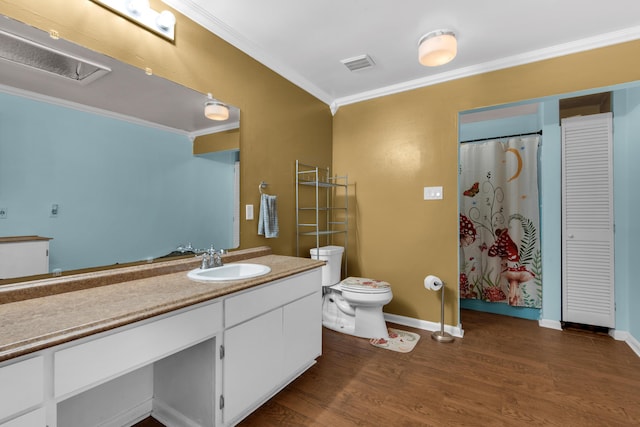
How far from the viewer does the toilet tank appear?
2666 mm

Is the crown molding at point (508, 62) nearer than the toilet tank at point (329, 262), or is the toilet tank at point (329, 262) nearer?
the crown molding at point (508, 62)

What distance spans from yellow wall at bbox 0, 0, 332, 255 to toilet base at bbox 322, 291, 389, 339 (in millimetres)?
654

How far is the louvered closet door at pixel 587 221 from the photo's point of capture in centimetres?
258

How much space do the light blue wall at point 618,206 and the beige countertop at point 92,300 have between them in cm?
265

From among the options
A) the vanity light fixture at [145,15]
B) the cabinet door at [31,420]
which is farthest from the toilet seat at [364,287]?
the vanity light fixture at [145,15]

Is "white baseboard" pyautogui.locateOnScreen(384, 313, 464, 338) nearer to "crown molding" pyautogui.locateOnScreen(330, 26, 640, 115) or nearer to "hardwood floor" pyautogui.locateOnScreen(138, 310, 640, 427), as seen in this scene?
"hardwood floor" pyautogui.locateOnScreen(138, 310, 640, 427)

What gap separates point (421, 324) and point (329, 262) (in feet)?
3.49

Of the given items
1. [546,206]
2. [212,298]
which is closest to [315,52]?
[212,298]

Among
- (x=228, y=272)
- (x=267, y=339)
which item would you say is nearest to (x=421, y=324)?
(x=267, y=339)

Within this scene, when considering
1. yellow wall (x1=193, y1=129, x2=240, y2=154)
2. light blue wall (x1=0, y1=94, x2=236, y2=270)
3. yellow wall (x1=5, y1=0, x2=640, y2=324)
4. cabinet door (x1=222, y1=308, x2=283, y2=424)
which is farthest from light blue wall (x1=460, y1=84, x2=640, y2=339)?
light blue wall (x1=0, y1=94, x2=236, y2=270)

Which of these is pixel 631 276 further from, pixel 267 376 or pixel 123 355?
pixel 123 355

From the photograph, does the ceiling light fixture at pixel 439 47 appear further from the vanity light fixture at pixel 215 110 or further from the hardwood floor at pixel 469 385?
the hardwood floor at pixel 469 385

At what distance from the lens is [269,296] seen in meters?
1.62

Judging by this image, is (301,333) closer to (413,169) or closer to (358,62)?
(413,169)
